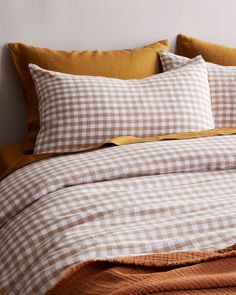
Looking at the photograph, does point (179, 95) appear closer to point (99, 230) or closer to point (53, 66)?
point (53, 66)

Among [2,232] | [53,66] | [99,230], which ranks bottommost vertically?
[2,232]

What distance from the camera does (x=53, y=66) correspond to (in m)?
2.72

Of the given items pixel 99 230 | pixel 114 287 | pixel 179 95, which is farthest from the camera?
pixel 179 95

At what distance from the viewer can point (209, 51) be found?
2984 millimetres

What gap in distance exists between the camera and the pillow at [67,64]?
8.93 ft

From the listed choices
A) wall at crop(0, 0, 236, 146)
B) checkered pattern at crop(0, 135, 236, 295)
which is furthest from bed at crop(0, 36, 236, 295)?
wall at crop(0, 0, 236, 146)

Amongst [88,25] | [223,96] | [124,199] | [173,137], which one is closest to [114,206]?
[124,199]

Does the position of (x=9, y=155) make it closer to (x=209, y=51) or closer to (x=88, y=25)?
(x=88, y=25)

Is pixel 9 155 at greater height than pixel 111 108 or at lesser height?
lesser

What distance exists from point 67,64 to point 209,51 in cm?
72

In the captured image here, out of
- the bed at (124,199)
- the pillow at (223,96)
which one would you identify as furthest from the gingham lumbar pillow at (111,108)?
the pillow at (223,96)

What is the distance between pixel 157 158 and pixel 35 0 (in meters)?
1.09

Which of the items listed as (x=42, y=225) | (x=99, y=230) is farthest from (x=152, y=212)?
(x=42, y=225)

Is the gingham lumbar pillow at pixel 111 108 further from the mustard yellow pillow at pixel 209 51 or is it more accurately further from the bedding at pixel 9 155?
the mustard yellow pillow at pixel 209 51
